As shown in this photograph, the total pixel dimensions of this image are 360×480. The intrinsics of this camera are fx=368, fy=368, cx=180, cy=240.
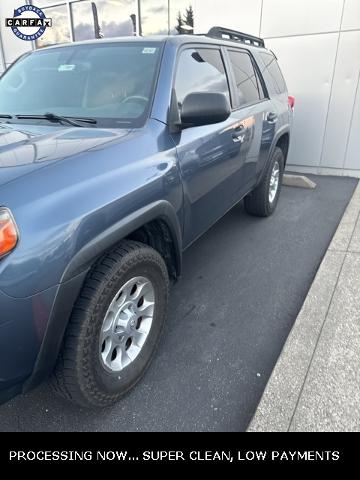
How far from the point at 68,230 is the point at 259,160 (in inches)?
110

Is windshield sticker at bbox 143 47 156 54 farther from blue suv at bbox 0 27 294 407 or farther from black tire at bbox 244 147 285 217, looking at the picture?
black tire at bbox 244 147 285 217

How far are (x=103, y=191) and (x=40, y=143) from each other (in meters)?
0.45

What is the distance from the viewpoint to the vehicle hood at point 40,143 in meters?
1.50

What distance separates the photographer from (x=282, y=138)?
4691mm

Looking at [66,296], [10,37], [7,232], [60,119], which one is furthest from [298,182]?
[10,37]

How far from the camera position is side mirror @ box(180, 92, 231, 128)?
2102 mm

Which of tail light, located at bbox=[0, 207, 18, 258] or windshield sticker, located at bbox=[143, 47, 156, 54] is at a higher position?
windshield sticker, located at bbox=[143, 47, 156, 54]

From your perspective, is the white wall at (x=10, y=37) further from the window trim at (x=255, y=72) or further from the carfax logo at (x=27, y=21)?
the window trim at (x=255, y=72)

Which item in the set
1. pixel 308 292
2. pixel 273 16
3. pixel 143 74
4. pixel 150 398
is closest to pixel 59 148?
pixel 143 74

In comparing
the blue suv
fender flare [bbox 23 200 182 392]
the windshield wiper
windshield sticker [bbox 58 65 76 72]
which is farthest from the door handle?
fender flare [bbox 23 200 182 392]

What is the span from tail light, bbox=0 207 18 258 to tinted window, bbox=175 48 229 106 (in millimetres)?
1413

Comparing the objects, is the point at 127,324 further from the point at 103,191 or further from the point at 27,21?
the point at 27,21

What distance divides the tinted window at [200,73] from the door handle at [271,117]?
99cm
